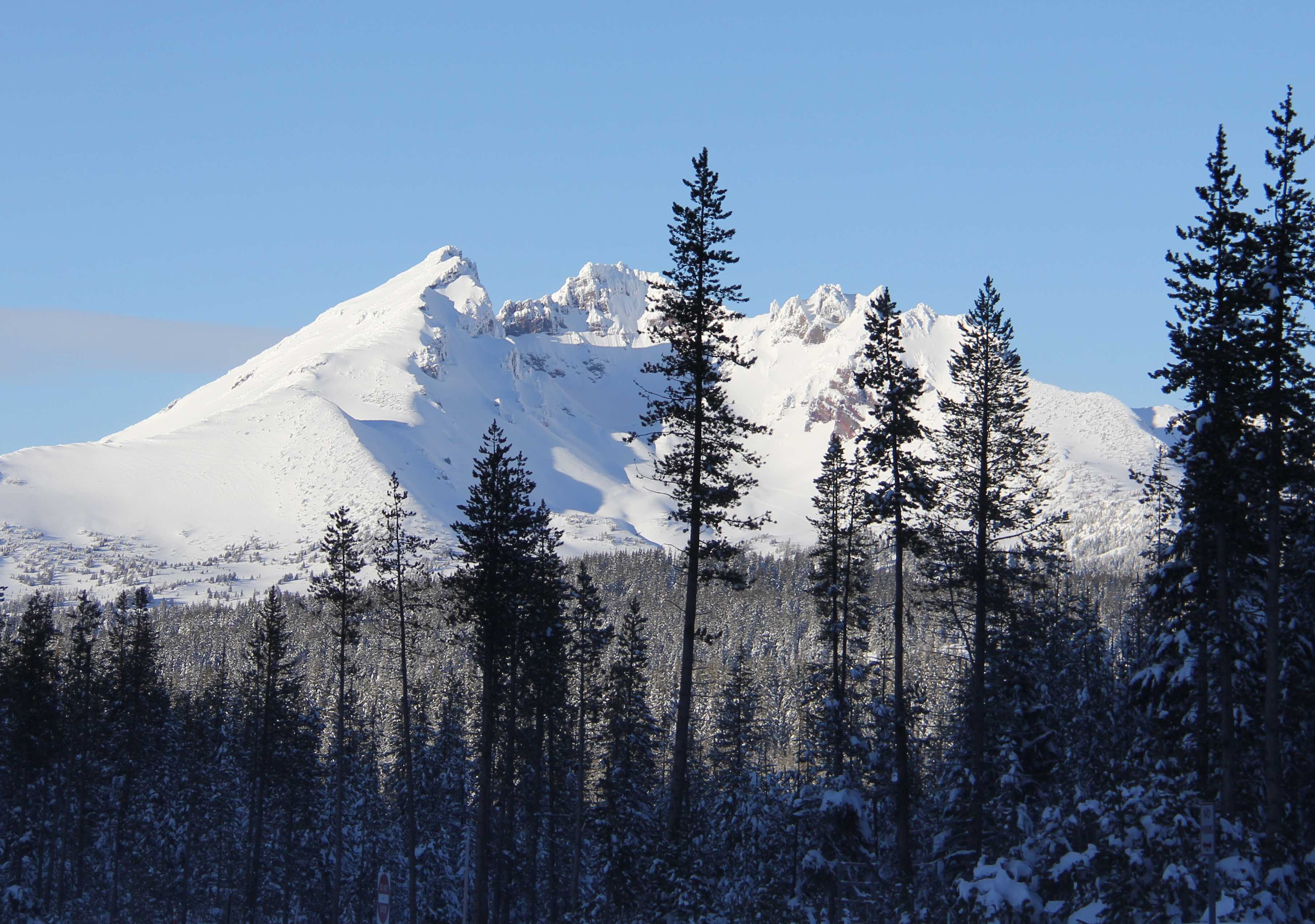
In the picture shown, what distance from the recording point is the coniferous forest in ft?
72.3

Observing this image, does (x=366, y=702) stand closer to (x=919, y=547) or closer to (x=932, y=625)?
(x=932, y=625)

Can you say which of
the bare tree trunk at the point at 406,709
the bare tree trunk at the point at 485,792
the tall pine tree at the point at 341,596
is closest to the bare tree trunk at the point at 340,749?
the tall pine tree at the point at 341,596

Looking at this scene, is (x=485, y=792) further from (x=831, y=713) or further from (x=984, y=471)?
(x=984, y=471)

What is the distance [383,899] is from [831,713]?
17.2 metres

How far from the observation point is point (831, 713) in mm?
32625

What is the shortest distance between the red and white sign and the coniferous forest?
22.0 ft

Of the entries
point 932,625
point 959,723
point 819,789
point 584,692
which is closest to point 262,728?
point 584,692

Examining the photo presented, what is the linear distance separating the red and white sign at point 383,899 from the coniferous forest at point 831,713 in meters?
6.70

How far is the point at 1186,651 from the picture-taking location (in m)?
25.0

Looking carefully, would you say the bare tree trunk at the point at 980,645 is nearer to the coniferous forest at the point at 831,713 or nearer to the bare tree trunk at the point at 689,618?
the coniferous forest at the point at 831,713

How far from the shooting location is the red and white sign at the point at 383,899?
1816 cm

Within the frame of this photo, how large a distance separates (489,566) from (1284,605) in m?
20.0

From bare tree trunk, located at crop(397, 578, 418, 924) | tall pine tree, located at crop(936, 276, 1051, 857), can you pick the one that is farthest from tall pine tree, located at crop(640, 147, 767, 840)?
bare tree trunk, located at crop(397, 578, 418, 924)

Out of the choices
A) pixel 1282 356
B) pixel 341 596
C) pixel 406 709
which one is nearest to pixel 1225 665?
pixel 1282 356
